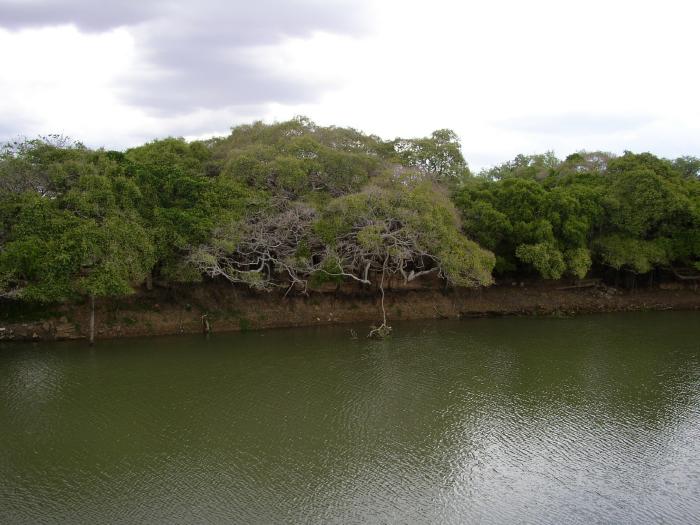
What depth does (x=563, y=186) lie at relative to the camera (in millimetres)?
31562

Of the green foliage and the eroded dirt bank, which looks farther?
the green foliage

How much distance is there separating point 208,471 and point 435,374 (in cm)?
909

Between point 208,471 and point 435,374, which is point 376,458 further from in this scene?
point 435,374

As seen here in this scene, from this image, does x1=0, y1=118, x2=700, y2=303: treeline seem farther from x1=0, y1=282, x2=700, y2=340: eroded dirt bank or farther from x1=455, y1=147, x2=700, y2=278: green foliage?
→ x1=0, y1=282, x2=700, y2=340: eroded dirt bank

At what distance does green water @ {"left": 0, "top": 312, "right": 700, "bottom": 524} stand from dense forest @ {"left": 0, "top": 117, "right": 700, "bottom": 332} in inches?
141

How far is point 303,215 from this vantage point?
80.9 ft

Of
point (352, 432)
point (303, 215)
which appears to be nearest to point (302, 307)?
point (303, 215)

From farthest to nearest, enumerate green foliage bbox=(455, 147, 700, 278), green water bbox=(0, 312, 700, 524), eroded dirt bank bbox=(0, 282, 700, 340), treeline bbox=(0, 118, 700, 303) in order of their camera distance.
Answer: green foliage bbox=(455, 147, 700, 278), eroded dirt bank bbox=(0, 282, 700, 340), treeline bbox=(0, 118, 700, 303), green water bbox=(0, 312, 700, 524)

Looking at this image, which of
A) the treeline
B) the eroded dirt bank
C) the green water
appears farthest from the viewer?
the eroded dirt bank

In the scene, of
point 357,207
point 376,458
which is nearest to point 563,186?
point 357,207

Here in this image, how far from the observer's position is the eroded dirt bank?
24297mm

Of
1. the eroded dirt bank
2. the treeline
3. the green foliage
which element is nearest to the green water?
the eroded dirt bank

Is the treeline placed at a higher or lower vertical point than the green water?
higher

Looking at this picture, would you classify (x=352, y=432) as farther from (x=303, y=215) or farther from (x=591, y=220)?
(x=591, y=220)
